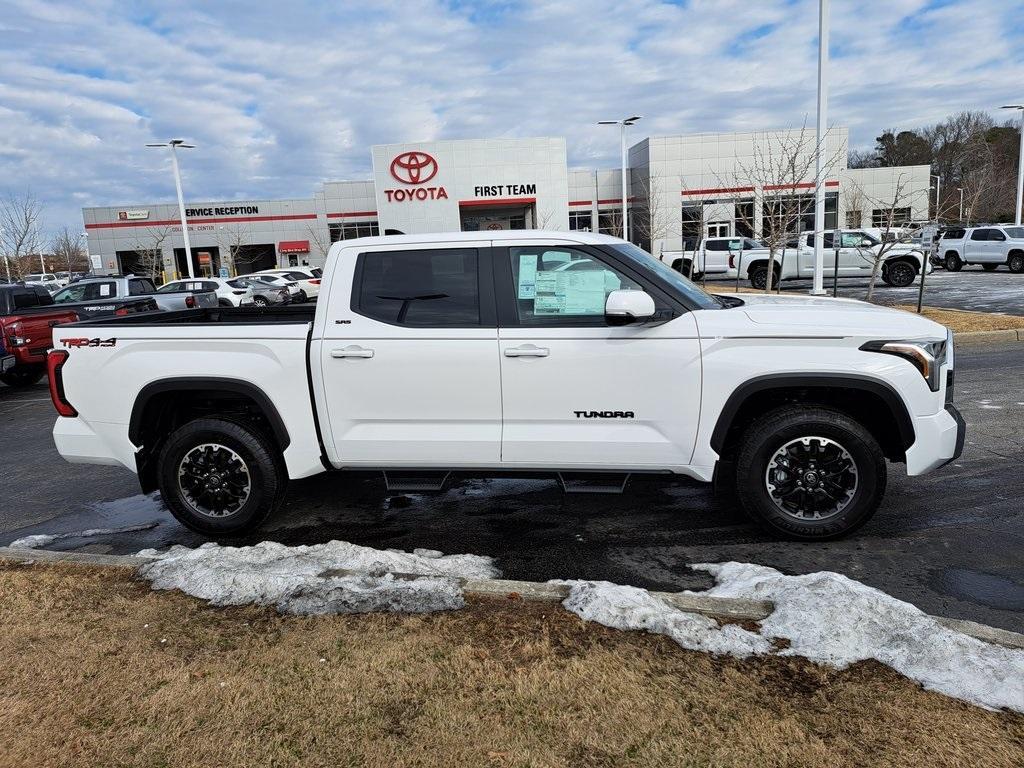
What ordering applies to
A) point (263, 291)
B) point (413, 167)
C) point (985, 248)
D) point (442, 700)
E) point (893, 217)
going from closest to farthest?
point (442, 700), point (263, 291), point (893, 217), point (985, 248), point (413, 167)

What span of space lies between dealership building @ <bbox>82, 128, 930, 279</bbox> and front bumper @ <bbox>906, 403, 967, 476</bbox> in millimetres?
23616

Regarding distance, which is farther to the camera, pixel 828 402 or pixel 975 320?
pixel 975 320

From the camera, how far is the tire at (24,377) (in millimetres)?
12352

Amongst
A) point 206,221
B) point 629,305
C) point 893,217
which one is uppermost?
point 206,221

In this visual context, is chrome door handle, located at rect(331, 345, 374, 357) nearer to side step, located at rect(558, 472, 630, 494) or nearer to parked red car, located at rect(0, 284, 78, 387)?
side step, located at rect(558, 472, 630, 494)

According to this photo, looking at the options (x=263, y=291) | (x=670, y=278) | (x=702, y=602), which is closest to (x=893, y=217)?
(x=263, y=291)

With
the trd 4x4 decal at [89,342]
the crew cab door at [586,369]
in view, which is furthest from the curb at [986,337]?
the trd 4x4 decal at [89,342]

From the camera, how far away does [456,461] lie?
14.9ft

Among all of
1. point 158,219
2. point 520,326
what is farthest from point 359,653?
point 158,219

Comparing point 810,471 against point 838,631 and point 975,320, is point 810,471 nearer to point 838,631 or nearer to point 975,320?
point 838,631

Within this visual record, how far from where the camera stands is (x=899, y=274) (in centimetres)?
2327

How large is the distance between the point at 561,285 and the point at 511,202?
3815 centimetres

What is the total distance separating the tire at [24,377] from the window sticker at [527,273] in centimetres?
1108

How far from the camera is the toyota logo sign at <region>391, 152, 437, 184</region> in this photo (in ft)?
127
